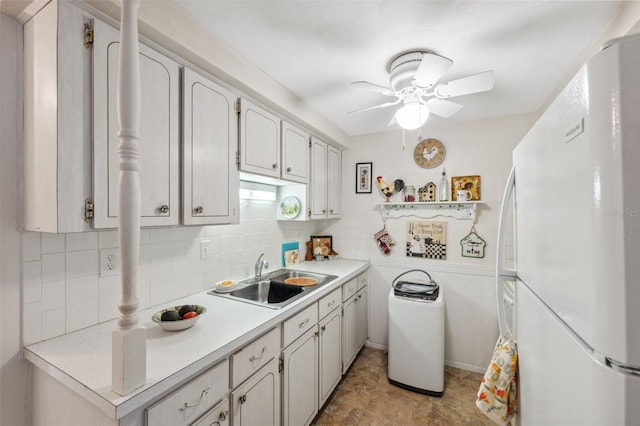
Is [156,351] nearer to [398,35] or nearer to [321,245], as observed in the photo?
[398,35]

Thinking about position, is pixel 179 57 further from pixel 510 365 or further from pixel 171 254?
pixel 510 365

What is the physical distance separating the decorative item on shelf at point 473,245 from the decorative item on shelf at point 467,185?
0.30m

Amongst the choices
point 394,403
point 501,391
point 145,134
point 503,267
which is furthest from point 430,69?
point 394,403

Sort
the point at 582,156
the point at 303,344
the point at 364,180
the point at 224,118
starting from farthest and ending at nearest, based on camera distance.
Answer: the point at 364,180 < the point at 303,344 < the point at 224,118 < the point at 582,156

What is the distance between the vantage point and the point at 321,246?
9.69 feet

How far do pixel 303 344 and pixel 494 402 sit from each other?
100 centimetres

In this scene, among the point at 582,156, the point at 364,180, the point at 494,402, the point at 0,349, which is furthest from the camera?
the point at 364,180

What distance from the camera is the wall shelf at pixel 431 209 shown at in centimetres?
247

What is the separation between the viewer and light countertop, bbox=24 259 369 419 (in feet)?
2.63

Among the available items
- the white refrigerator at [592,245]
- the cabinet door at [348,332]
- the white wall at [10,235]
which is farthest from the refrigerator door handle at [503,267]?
the white wall at [10,235]

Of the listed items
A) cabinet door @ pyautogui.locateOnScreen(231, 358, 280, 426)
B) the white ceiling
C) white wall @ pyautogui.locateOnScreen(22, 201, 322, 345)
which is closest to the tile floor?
cabinet door @ pyautogui.locateOnScreen(231, 358, 280, 426)

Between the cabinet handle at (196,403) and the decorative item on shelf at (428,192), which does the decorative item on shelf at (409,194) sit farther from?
the cabinet handle at (196,403)

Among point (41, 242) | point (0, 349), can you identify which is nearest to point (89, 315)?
point (0, 349)

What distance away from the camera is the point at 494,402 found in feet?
3.62
